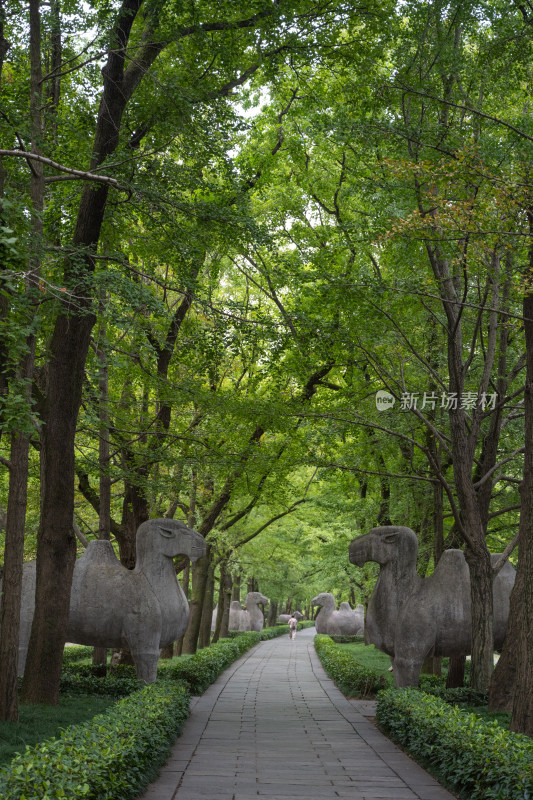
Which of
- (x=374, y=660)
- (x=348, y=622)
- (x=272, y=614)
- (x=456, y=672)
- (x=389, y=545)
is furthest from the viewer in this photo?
(x=272, y=614)

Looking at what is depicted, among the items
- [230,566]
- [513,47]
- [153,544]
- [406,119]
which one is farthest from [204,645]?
[513,47]

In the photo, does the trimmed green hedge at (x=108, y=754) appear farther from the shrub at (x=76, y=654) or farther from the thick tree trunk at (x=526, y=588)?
the shrub at (x=76, y=654)

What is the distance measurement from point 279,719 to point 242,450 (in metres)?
5.82

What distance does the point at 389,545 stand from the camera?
1295 cm

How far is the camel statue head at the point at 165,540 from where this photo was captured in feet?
41.8

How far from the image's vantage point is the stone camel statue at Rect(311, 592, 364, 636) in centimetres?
3769

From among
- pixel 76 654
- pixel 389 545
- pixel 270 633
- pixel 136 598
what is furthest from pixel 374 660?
pixel 270 633

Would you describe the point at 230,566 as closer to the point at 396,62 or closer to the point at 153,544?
the point at 153,544

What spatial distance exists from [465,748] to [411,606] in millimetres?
5610

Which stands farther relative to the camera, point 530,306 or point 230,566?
point 230,566

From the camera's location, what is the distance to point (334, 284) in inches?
486

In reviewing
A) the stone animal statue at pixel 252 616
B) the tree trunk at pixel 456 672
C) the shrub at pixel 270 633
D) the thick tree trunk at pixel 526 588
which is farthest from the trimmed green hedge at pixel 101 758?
the stone animal statue at pixel 252 616

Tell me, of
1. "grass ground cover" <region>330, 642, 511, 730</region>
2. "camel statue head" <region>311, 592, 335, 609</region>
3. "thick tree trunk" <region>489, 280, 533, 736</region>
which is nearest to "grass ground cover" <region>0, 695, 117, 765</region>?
"thick tree trunk" <region>489, 280, 533, 736</region>

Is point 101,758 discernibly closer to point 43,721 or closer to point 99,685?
point 43,721
